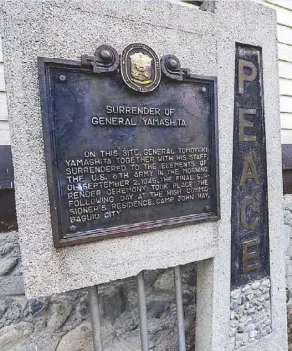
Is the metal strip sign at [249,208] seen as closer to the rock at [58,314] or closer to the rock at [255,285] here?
the rock at [255,285]

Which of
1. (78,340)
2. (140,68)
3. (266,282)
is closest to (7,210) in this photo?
(78,340)

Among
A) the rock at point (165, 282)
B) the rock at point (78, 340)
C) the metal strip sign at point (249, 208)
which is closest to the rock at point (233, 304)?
the metal strip sign at point (249, 208)

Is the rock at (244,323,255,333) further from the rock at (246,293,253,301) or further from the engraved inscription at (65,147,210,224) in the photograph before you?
the engraved inscription at (65,147,210,224)

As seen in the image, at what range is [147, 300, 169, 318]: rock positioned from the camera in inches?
88.9

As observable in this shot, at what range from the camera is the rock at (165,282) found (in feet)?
7.45

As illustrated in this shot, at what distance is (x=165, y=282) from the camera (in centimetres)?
228

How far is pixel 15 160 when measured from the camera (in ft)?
4.69

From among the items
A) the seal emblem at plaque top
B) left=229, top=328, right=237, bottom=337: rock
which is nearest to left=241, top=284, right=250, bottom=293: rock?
left=229, top=328, right=237, bottom=337: rock

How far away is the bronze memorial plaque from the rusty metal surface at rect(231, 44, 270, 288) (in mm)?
198

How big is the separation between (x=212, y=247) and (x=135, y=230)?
536mm

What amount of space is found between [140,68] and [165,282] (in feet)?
4.89

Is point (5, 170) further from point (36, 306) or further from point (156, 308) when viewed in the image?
point (156, 308)

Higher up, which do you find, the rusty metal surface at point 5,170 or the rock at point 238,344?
the rusty metal surface at point 5,170

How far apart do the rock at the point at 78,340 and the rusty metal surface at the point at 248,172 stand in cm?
101
